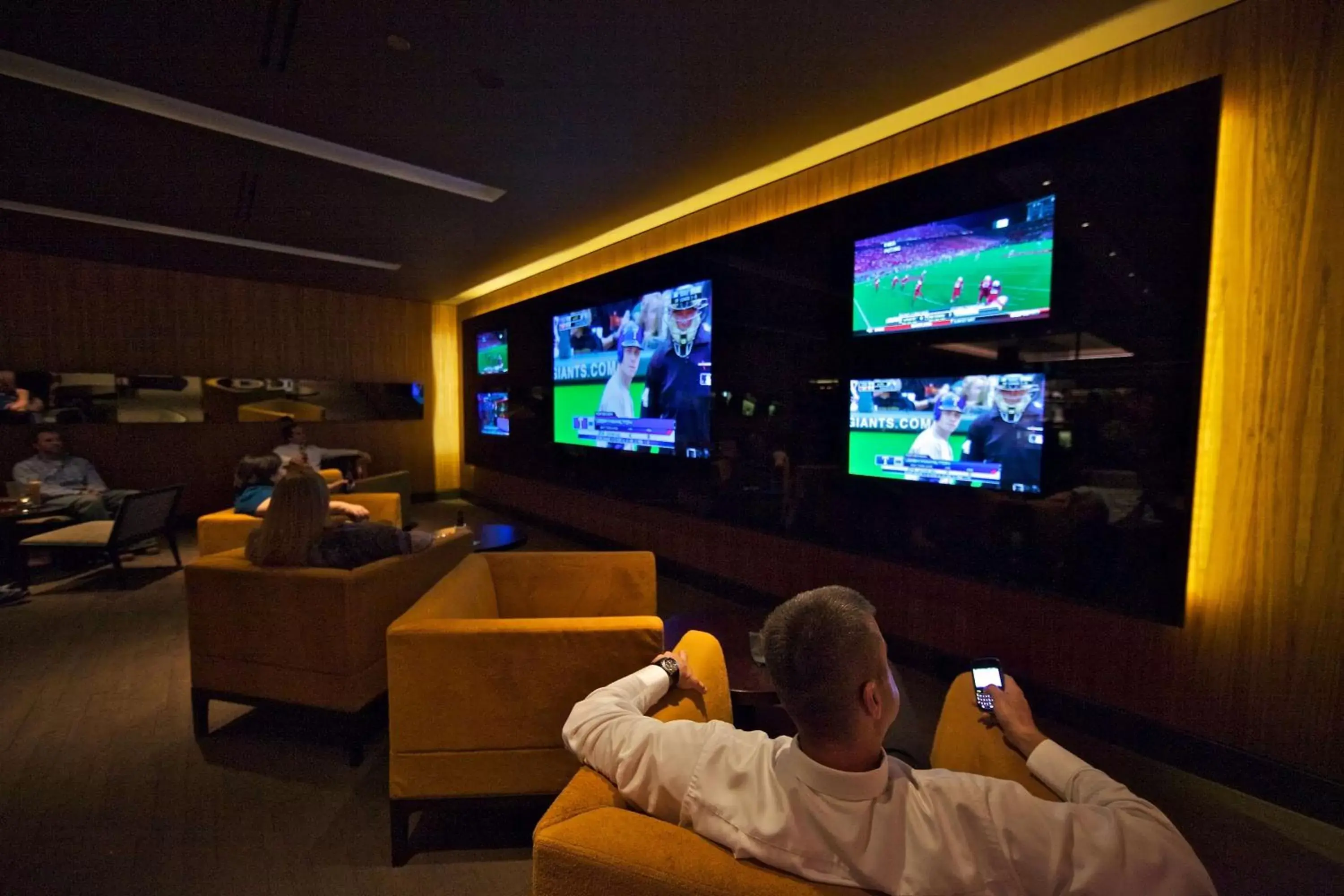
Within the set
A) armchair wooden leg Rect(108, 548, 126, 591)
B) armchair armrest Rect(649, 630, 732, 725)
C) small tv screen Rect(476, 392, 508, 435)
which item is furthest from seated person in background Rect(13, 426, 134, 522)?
armchair armrest Rect(649, 630, 732, 725)

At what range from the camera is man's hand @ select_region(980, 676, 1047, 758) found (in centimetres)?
128

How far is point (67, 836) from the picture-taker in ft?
6.63

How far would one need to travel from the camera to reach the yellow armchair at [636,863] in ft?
2.67

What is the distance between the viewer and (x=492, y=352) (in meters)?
7.41

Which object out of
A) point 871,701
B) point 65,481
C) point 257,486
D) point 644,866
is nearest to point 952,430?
point 871,701

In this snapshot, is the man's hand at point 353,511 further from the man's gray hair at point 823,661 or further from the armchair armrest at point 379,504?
the man's gray hair at point 823,661

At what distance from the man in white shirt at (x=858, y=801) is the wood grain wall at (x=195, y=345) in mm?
8428

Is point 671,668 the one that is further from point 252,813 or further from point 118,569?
point 118,569

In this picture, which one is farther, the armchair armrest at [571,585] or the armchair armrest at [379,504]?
the armchair armrest at [379,504]

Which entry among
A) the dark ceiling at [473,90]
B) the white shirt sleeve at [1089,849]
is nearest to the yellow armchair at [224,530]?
the dark ceiling at [473,90]

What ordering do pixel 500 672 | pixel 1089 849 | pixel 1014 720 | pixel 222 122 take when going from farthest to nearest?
pixel 222 122, pixel 500 672, pixel 1014 720, pixel 1089 849

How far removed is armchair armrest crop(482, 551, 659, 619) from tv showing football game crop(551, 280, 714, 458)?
71.4 inches

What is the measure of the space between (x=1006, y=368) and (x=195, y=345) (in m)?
8.75

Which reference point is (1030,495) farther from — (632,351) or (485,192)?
(485,192)
